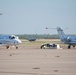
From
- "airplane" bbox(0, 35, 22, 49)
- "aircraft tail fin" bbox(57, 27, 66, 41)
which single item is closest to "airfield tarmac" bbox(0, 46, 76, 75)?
"airplane" bbox(0, 35, 22, 49)

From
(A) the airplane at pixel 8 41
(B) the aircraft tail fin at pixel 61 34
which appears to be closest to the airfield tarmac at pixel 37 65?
(A) the airplane at pixel 8 41

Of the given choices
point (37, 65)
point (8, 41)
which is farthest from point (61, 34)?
point (37, 65)

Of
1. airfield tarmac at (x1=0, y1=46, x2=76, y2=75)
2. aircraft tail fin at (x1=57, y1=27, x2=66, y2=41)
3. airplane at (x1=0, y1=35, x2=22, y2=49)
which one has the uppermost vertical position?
aircraft tail fin at (x1=57, y1=27, x2=66, y2=41)

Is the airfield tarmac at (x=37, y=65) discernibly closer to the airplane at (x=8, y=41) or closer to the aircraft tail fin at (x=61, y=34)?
the airplane at (x=8, y=41)

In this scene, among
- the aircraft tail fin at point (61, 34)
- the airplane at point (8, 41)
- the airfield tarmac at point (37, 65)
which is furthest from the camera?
the aircraft tail fin at point (61, 34)

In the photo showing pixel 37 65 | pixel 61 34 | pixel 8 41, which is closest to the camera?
pixel 37 65

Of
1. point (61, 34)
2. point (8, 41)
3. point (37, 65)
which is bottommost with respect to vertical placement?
point (37, 65)

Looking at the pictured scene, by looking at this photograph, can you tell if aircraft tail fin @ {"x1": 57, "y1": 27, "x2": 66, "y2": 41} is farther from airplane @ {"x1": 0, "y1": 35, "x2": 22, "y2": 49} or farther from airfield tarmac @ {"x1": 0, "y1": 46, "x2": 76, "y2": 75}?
airfield tarmac @ {"x1": 0, "y1": 46, "x2": 76, "y2": 75}

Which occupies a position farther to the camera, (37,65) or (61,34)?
(61,34)

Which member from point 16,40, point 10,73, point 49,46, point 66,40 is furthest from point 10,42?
point 10,73

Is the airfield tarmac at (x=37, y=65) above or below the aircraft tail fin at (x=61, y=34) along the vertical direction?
below

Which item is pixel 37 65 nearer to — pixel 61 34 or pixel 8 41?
pixel 8 41

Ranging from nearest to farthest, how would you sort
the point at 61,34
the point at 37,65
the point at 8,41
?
the point at 37,65
the point at 8,41
the point at 61,34

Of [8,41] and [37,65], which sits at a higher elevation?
[8,41]
